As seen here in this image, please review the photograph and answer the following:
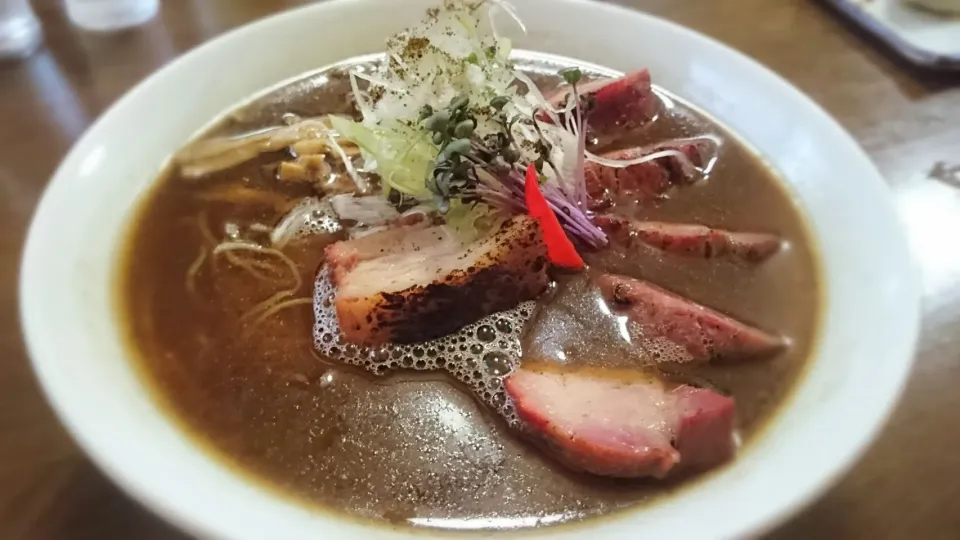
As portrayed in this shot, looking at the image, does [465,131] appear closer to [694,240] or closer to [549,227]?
[549,227]

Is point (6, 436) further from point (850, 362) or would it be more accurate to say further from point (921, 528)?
point (921, 528)

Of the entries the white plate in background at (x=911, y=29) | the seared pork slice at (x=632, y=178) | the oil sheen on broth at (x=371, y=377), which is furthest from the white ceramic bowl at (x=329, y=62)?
the white plate in background at (x=911, y=29)

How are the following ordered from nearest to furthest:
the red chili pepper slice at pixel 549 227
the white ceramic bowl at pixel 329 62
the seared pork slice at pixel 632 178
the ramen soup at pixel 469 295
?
the white ceramic bowl at pixel 329 62
the ramen soup at pixel 469 295
the red chili pepper slice at pixel 549 227
the seared pork slice at pixel 632 178

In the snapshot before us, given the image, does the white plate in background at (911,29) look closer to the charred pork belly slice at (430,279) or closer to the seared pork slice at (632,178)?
the seared pork slice at (632,178)

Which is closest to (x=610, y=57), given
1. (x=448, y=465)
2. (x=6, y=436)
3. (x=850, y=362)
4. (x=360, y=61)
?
(x=360, y=61)

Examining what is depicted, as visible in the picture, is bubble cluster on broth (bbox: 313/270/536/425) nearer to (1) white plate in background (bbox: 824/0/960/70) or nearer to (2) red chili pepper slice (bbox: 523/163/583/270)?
(2) red chili pepper slice (bbox: 523/163/583/270)

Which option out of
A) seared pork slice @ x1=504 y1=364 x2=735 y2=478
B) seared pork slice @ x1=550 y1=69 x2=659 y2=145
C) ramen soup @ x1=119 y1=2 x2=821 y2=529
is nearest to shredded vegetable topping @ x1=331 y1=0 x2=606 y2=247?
ramen soup @ x1=119 y1=2 x2=821 y2=529
